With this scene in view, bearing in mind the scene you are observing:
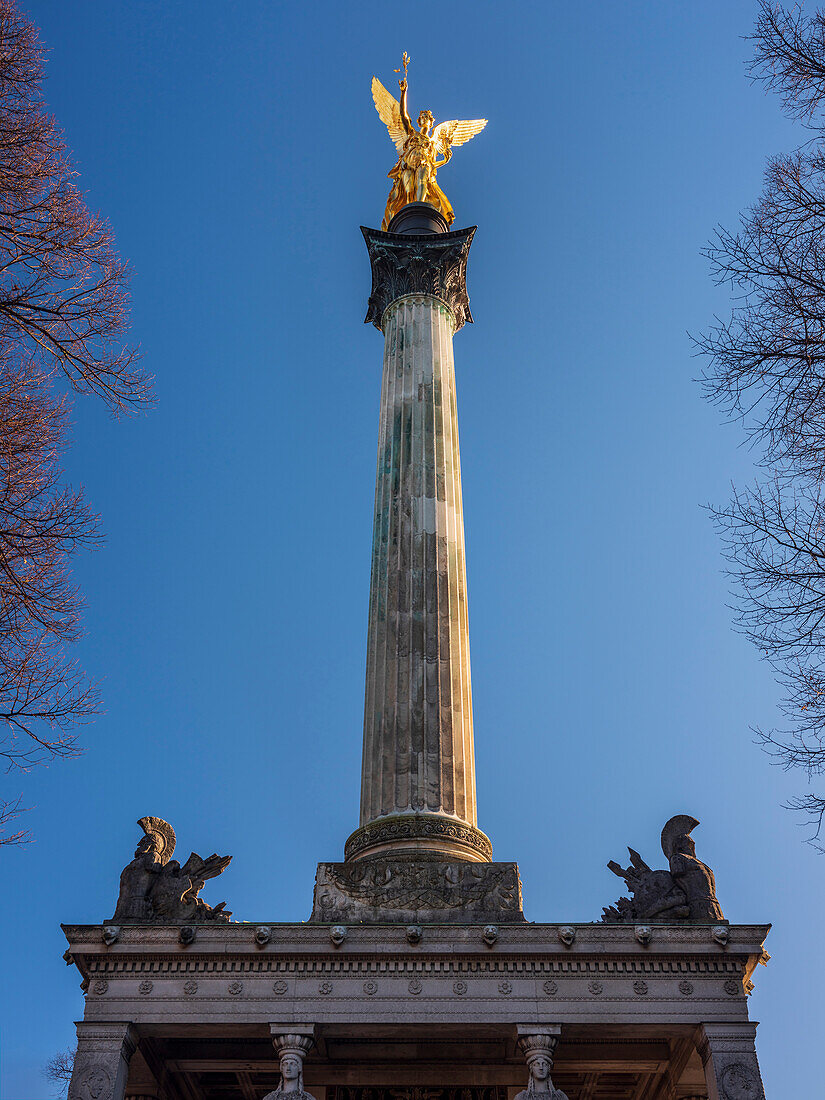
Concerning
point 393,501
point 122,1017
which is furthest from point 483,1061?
point 393,501

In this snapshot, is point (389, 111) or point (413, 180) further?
point (389, 111)

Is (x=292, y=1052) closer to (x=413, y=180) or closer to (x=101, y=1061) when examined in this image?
(x=101, y=1061)

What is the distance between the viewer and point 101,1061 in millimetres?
21797

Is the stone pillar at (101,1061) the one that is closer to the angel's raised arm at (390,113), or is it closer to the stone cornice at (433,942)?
the stone cornice at (433,942)

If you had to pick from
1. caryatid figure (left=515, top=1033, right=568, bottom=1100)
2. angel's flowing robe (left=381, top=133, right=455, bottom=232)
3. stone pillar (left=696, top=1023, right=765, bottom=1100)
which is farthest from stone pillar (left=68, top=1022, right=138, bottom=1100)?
angel's flowing robe (left=381, top=133, right=455, bottom=232)

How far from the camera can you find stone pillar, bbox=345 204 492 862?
27312mm

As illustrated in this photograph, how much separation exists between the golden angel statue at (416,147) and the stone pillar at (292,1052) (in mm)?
28919

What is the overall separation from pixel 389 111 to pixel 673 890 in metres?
34.2

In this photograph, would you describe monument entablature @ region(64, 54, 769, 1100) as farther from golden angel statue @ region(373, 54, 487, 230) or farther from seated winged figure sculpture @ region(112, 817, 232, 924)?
golden angel statue @ region(373, 54, 487, 230)

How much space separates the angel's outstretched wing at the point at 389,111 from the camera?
149 feet

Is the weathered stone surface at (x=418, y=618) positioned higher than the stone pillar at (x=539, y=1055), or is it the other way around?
the weathered stone surface at (x=418, y=618)

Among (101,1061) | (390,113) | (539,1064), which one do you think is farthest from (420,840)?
(390,113)

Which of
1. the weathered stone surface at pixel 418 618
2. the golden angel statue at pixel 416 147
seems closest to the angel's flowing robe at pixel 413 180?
the golden angel statue at pixel 416 147

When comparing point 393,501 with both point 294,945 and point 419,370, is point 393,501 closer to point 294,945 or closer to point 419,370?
point 419,370
